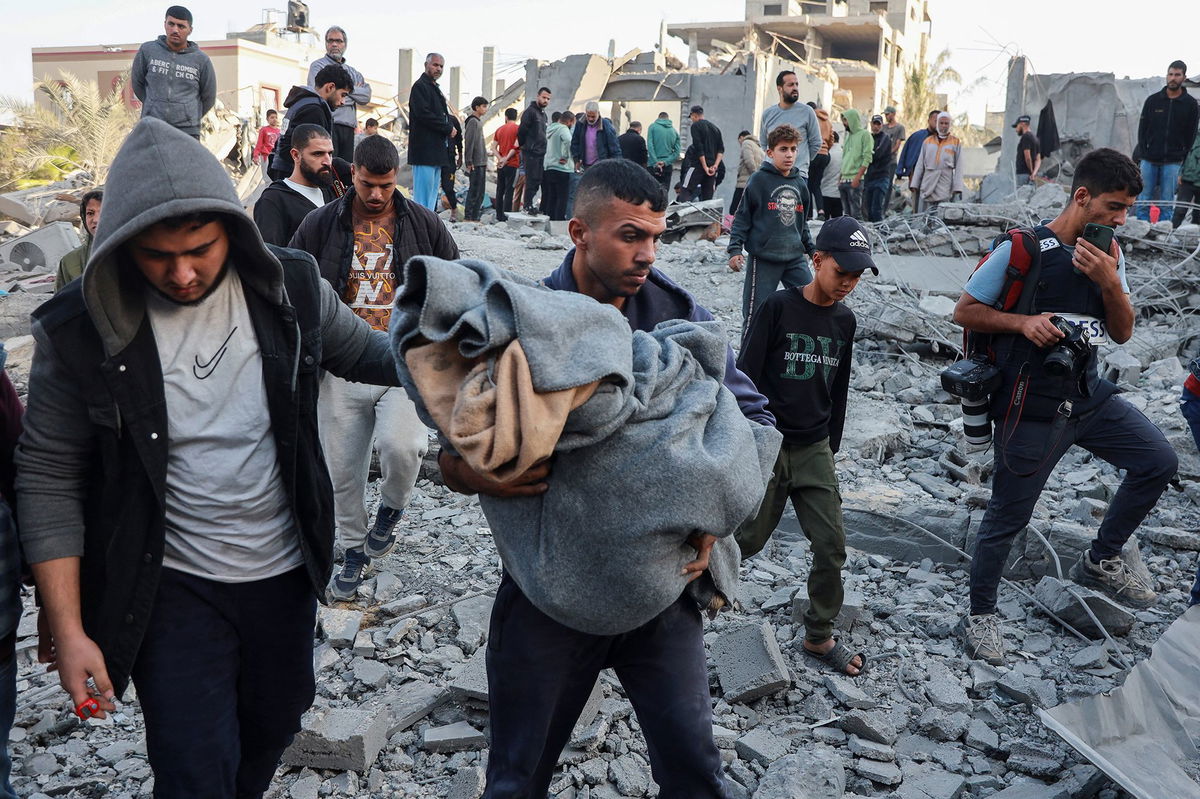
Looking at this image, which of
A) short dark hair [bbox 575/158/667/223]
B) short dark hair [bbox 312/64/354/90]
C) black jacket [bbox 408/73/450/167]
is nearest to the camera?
short dark hair [bbox 575/158/667/223]

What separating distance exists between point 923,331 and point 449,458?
802 centimetres

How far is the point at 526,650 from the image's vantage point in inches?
85.0

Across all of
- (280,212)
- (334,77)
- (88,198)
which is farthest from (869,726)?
(334,77)

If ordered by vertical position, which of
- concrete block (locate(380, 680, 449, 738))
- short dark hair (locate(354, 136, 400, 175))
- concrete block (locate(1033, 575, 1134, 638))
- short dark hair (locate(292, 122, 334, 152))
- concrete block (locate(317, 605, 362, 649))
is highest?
short dark hair (locate(292, 122, 334, 152))

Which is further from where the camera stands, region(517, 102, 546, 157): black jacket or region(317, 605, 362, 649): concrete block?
region(517, 102, 546, 157): black jacket

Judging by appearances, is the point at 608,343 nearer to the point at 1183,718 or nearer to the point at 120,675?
the point at 120,675

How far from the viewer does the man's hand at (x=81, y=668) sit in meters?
2.05

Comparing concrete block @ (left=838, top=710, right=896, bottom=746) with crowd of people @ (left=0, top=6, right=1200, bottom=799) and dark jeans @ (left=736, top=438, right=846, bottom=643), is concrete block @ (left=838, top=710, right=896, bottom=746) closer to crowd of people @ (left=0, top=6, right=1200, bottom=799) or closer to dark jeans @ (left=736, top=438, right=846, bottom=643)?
dark jeans @ (left=736, top=438, right=846, bottom=643)

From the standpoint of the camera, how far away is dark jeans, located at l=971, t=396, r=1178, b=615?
13.3ft

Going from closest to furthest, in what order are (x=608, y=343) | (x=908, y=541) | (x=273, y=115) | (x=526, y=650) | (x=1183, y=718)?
(x=608, y=343) < (x=526, y=650) < (x=1183, y=718) < (x=908, y=541) < (x=273, y=115)

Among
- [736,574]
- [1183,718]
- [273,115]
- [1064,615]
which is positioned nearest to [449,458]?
[736,574]

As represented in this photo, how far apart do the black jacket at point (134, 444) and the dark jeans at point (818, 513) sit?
2237mm

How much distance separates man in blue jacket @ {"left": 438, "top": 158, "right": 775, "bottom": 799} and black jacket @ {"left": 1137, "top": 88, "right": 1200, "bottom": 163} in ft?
37.3

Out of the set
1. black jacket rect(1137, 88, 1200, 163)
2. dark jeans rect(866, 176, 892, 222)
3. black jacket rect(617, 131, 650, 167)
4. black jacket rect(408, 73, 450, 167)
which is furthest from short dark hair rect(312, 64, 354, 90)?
dark jeans rect(866, 176, 892, 222)
